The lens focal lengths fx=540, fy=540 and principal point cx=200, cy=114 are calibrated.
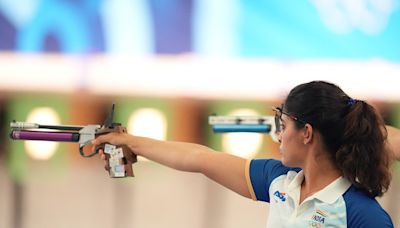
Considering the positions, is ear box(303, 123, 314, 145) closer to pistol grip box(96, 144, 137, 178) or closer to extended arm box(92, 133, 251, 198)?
extended arm box(92, 133, 251, 198)

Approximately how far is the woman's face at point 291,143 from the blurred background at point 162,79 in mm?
1064

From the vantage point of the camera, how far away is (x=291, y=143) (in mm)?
1276

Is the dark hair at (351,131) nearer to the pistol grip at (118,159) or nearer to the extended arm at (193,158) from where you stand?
the extended arm at (193,158)

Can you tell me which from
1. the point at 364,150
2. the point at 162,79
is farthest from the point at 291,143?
the point at 162,79

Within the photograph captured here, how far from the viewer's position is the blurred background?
2369 millimetres

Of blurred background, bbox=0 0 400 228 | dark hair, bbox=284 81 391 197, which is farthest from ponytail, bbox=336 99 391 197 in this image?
blurred background, bbox=0 0 400 228

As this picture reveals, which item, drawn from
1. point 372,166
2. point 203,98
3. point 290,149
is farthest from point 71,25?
point 372,166

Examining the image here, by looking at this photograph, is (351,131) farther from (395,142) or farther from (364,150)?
(395,142)

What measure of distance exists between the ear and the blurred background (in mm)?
1085

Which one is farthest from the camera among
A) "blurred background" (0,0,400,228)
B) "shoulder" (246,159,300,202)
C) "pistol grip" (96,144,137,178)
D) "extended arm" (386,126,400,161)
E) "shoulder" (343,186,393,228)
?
"blurred background" (0,0,400,228)

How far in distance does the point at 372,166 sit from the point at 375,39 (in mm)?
1308

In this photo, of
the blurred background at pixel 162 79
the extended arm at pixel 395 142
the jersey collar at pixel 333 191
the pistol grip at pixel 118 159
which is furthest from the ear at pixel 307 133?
the blurred background at pixel 162 79

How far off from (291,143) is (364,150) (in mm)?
169

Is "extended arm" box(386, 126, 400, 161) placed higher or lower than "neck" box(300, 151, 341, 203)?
higher
